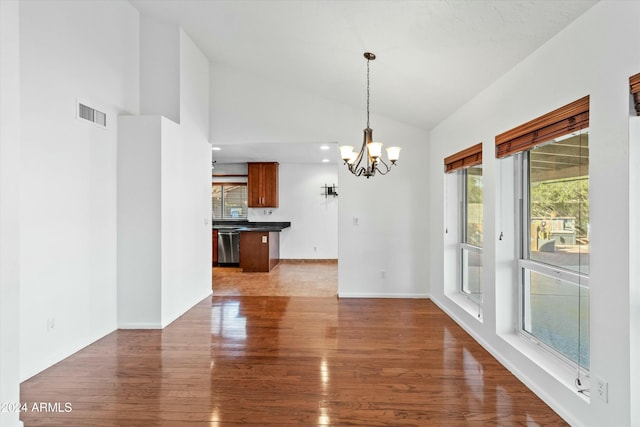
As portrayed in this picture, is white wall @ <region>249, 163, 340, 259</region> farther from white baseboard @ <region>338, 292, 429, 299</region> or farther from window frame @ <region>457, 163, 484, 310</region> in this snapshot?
window frame @ <region>457, 163, 484, 310</region>

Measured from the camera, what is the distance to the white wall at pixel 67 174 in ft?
8.89

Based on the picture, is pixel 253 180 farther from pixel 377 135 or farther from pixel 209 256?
pixel 377 135

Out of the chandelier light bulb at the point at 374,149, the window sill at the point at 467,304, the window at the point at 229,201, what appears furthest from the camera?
the window at the point at 229,201

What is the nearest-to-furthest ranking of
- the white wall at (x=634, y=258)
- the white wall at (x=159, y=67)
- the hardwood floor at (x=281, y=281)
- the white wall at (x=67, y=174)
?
the white wall at (x=634, y=258) < the white wall at (x=67, y=174) < the white wall at (x=159, y=67) < the hardwood floor at (x=281, y=281)

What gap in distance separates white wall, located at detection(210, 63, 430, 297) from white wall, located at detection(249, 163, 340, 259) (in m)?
3.49

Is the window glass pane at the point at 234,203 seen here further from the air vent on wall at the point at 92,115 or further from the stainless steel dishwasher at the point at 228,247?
the air vent on wall at the point at 92,115

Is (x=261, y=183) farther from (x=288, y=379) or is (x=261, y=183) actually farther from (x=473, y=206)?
(x=288, y=379)

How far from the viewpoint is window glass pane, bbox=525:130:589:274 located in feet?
7.41

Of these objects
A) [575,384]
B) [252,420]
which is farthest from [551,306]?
[252,420]

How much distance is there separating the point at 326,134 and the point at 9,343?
13.6 feet

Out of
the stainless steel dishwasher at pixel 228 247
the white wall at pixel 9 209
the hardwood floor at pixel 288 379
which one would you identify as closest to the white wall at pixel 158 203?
the hardwood floor at pixel 288 379

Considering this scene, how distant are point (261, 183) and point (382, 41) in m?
5.82

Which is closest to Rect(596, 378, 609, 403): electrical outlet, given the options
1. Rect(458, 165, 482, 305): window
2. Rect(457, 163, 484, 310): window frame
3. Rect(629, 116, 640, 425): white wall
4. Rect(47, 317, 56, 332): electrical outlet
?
Rect(629, 116, 640, 425): white wall

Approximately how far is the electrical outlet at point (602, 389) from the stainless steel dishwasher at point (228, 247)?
6.80 meters
